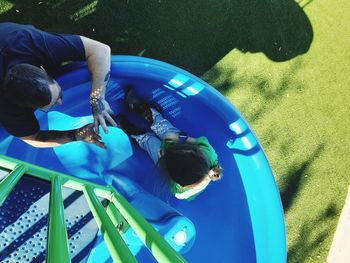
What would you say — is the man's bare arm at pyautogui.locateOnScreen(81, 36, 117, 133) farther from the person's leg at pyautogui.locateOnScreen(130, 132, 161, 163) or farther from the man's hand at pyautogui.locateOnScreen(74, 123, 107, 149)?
the person's leg at pyautogui.locateOnScreen(130, 132, 161, 163)

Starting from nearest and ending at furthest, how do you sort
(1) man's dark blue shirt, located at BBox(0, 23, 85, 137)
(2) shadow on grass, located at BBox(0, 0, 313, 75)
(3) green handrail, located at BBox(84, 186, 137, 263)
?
(3) green handrail, located at BBox(84, 186, 137, 263)
(1) man's dark blue shirt, located at BBox(0, 23, 85, 137)
(2) shadow on grass, located at BBox(0, 0, 313, 75)

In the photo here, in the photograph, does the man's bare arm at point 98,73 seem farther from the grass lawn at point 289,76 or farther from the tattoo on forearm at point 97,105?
the grass lawn at point 289,76

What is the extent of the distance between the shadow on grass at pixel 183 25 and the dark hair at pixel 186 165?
734mm

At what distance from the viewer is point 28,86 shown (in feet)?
5.34

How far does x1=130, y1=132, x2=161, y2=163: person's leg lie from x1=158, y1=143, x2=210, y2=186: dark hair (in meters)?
0.28

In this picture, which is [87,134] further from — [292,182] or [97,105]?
[292,182]

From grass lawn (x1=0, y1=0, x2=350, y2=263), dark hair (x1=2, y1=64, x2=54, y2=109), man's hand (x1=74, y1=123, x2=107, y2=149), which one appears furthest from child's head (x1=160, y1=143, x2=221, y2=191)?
grass lawn (x1=0, y1=0, x2=350, y2=263)

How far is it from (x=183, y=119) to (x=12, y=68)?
877 mm

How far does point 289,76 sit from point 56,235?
1.89 m

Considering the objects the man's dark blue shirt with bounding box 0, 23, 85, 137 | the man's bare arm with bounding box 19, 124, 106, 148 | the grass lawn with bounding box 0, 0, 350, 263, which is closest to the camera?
the man's dark blue shirt with bounding box 0, 23, 85, 137

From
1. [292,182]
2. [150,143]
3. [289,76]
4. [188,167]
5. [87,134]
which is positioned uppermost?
[87,134]

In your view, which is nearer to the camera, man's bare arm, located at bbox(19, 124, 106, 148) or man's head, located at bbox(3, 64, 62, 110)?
man's head, located at bbox(3, 64, 62, 110)

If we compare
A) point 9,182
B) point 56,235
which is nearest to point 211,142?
point 9,182

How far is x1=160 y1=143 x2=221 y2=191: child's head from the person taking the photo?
72.9 inches
